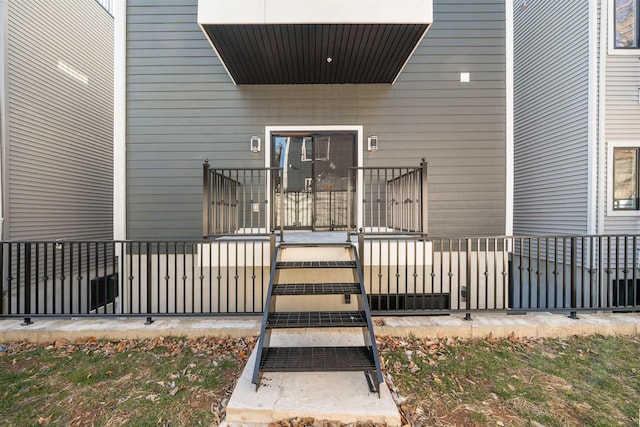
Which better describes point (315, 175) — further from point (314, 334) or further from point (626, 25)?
point (626, 25)

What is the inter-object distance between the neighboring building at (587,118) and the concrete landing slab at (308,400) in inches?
241

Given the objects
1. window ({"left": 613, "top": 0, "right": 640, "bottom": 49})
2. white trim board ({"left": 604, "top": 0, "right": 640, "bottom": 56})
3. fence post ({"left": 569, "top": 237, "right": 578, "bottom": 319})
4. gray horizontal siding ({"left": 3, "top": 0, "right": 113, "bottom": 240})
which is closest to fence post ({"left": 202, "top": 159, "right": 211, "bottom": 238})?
fence post ({"left": 569, "top": 237, "right": 578, "bottom": 319})

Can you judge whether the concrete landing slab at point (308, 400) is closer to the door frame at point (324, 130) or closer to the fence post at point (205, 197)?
the fence post at point (205, 197)

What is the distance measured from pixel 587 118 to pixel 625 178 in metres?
1.38

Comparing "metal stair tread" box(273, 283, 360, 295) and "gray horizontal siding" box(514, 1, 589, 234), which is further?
"gray horizontal siding" box(514, 1, 589, 234)

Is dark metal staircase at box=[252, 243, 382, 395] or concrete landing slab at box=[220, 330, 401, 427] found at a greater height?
dark metal staircase at box=[252, 243, 382, 395]

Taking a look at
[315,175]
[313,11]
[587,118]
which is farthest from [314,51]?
[587,118]

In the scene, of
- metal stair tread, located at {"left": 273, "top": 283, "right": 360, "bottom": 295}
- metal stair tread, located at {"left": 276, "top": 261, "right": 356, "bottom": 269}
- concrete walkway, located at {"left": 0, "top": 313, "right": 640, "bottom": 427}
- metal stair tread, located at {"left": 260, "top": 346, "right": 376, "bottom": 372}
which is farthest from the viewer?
metal stair tread, located at {"left": 276, "top": 261, "right": 356, "bottom": 269}

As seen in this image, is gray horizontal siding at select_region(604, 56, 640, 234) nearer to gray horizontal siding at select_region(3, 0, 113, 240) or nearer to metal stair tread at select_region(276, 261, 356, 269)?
metal stair tread at select_region(276, 261, 356, 269)

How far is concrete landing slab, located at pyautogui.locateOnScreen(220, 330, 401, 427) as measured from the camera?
210 cm

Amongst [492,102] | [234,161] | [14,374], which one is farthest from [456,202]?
[14,374]

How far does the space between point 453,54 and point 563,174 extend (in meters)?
3.82

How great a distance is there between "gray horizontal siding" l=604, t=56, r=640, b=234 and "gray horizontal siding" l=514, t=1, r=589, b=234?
36cm

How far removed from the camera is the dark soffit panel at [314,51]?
3697mm
